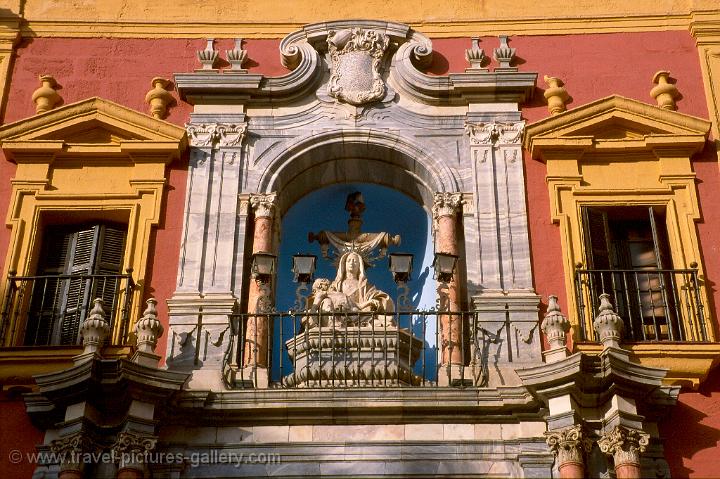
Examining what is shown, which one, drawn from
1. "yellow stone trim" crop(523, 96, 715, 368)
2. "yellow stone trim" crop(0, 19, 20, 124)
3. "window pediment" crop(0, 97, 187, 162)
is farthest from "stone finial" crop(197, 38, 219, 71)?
"yellow stone trim" crop(523, 96, 715, 368)

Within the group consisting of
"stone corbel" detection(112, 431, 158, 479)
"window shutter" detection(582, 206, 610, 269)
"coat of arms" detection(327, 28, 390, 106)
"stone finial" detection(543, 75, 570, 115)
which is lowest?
"stone corbel" detection(112, 431, 158, 479)

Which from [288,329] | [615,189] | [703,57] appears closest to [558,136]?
[615,189]

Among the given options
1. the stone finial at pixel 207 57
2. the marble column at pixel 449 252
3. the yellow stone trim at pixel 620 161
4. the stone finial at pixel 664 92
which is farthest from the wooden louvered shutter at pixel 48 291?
the stone finial at pixel 664 92

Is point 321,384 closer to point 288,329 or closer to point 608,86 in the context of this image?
point 288,329

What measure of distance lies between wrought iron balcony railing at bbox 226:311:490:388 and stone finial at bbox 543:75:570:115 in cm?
297

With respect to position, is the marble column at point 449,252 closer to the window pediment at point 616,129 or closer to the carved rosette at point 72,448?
the window pediment at point 616,129

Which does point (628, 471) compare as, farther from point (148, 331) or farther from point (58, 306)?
point (58, 306)

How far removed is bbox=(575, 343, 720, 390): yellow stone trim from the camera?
44.6 ft

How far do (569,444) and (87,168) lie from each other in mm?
6169

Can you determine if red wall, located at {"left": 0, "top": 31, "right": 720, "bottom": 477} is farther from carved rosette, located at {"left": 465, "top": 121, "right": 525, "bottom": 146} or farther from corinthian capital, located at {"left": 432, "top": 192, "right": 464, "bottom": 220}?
corinthian capital, located at {"left": 432, "top": 192, "right": 464, "bottom": 220}

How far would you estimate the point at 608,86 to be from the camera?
16297 millimetres

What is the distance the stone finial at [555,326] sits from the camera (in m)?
13.3

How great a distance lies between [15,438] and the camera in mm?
13422

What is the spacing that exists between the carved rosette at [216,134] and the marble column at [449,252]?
2.28 meters
